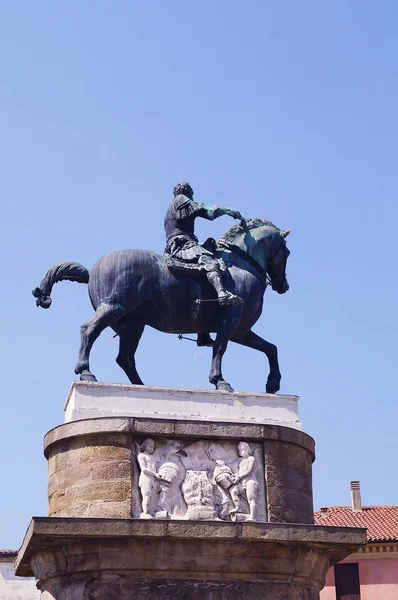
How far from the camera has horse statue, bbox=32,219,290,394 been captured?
49.4 ft

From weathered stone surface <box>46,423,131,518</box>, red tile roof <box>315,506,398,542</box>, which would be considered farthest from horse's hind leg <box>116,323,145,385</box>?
red tile roof <box>315,506,398,542</box>

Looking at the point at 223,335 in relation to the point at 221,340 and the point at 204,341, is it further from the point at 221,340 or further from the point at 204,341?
the point at 204,341

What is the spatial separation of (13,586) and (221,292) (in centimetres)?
1688

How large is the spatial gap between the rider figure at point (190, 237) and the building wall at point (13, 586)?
52.7 ft

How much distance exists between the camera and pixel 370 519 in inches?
1399

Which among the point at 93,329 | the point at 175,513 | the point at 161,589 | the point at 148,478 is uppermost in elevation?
the point at 93,329

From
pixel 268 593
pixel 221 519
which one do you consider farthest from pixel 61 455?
pixel 268 593

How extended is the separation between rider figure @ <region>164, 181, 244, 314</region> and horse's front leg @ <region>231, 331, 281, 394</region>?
97cm

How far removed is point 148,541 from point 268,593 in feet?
5.94

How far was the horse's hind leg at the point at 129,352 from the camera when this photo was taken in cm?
1590

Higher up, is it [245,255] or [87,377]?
[245,255]

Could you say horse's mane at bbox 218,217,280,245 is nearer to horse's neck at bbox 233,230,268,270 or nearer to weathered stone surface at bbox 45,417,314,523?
horse's neck at bbox 233,230,268,270

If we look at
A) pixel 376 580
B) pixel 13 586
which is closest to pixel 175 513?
pixel 13 586

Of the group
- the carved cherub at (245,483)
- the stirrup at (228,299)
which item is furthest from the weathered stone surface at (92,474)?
the stirrup at (228,299)
